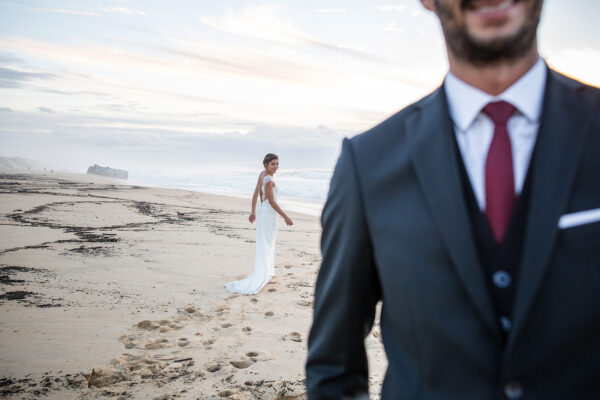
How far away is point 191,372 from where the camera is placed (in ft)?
13.1

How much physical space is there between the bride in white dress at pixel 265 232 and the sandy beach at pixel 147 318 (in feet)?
0.86

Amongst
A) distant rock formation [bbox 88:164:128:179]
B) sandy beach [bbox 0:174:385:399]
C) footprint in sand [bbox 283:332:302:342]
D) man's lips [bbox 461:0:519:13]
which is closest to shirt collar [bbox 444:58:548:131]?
man's lips [bbox 461:0:519:13]

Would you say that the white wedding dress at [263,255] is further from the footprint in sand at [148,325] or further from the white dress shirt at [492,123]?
the white dress shirt at [492,123]

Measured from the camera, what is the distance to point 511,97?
1.02 m

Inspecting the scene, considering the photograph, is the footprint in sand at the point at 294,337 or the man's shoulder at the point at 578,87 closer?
the man's shoulder at the point at 578,87

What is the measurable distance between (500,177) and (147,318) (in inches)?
207

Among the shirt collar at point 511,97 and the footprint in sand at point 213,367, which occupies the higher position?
the shirt collar at point 511,97

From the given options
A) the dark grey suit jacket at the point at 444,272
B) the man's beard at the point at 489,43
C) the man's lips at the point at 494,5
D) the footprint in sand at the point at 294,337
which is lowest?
the footprint in sand at the point at 294,337

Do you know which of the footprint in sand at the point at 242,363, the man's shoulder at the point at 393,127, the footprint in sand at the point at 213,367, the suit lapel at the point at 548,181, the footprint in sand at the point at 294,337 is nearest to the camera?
the suit lapel at the point at 548,181

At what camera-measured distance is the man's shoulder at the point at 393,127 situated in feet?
3.93

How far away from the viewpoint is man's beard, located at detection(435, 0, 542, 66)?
0.99 m

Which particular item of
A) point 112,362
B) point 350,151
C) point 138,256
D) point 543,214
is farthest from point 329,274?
point 138,256

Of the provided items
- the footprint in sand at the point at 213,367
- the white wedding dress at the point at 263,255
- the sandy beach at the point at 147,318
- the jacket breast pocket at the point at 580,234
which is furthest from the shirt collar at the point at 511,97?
the white wedding dress at the point at 263,255

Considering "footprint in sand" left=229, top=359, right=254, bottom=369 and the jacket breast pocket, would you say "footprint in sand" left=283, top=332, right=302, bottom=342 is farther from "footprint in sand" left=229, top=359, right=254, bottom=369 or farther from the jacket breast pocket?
the jacket breast pocket
